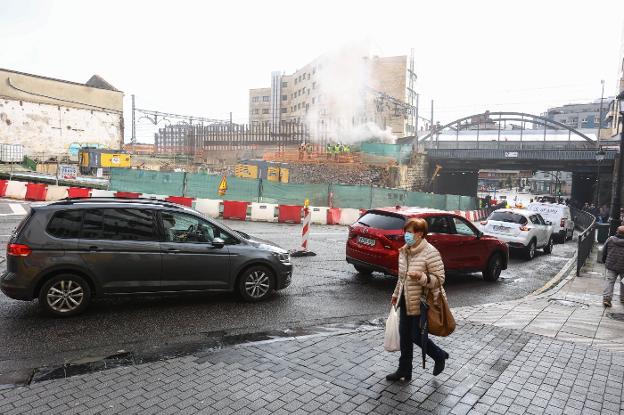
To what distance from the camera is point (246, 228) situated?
17250 millimetres

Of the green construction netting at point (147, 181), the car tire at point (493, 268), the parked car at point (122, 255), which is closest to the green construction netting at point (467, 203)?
the green construction netting at point (147, 181)

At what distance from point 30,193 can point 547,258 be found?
22610 millimetres

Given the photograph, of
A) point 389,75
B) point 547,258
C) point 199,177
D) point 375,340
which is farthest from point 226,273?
point 389,75

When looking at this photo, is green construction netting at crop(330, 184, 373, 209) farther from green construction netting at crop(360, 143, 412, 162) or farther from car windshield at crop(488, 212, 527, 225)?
green construction netting at crop(360, 143, 412, 162)

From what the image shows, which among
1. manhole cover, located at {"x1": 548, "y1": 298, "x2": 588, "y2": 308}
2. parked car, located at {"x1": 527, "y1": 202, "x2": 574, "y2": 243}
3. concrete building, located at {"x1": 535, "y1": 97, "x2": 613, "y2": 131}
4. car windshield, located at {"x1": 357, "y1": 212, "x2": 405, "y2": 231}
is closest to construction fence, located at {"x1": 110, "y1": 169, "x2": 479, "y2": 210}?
parked car, located at {"x1": 527, "y1": 202, "x2": 574, "y2": 243}

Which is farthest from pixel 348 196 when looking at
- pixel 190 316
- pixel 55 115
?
pixel 55 115

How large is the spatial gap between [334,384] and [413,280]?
4.25ft

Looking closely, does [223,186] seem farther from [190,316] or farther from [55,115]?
[55,115]

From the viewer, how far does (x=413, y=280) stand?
4.45m

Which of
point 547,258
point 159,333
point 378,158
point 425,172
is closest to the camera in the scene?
point 159,333

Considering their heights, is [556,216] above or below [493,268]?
above

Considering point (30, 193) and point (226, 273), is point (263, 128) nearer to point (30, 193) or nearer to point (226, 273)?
point (30, 193)

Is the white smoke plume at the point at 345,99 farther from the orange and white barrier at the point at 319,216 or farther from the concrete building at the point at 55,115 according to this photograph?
the orange and white barrier at the point at 319,216

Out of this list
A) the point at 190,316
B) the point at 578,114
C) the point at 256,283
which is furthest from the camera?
the point at 578,114
